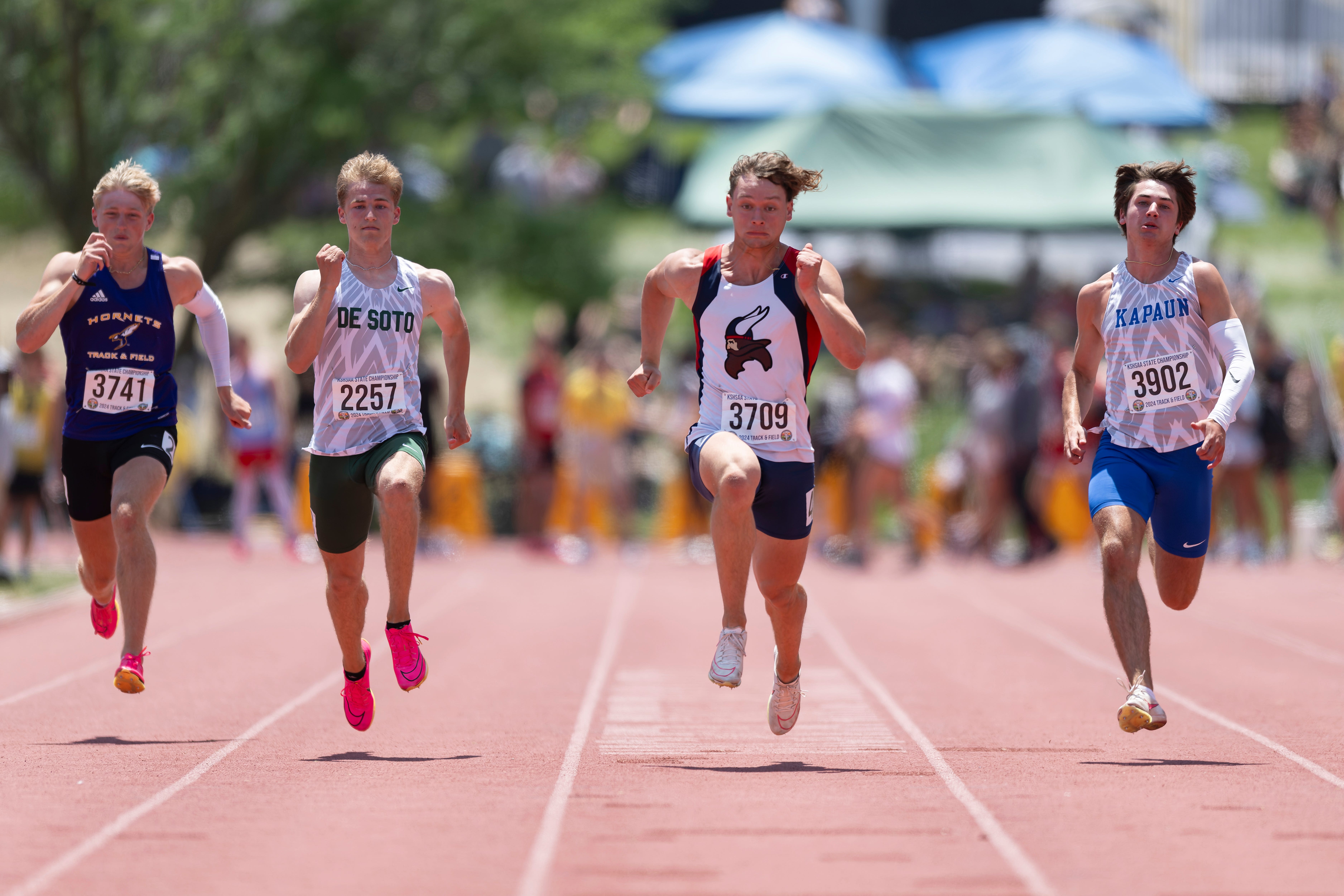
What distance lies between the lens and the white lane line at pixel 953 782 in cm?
518

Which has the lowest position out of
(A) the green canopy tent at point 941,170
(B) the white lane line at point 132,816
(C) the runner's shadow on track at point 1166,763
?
(C) the runner's shadow on track at point 1166,763

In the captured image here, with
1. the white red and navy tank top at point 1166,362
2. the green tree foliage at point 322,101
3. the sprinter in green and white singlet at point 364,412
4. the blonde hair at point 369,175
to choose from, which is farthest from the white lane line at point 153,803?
the green tree foliage at point 322,101

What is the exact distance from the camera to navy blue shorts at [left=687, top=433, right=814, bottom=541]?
7.23 meters

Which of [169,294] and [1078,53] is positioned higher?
[1078,53]

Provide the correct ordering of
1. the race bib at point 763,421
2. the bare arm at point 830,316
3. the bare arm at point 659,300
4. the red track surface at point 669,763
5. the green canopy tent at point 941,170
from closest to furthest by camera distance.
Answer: the red track surface at point 669,763 → the bare arm at point 830,316 → the race bib at point 763,421 → the bare arm at point 659,300 → the green canopy tent at point 941,170

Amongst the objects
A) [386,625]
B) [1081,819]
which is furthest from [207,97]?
[1081,819]

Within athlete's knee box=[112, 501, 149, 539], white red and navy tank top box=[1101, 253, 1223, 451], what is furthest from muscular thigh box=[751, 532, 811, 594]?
athlete's knee box=[112, 501, 149, 539]

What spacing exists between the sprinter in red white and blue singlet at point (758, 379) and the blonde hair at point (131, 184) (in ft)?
7.46

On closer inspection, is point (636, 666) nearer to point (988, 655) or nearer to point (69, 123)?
point (988, 655)

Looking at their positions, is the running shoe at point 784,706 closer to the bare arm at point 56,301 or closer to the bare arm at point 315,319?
the bare arm at point 315,319

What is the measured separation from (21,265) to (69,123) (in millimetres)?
12023

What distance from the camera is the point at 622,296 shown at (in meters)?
23.6

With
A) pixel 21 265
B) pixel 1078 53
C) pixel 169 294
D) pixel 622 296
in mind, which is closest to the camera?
pixel 169 294

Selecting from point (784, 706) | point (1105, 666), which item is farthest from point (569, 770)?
point (1105, 666)
